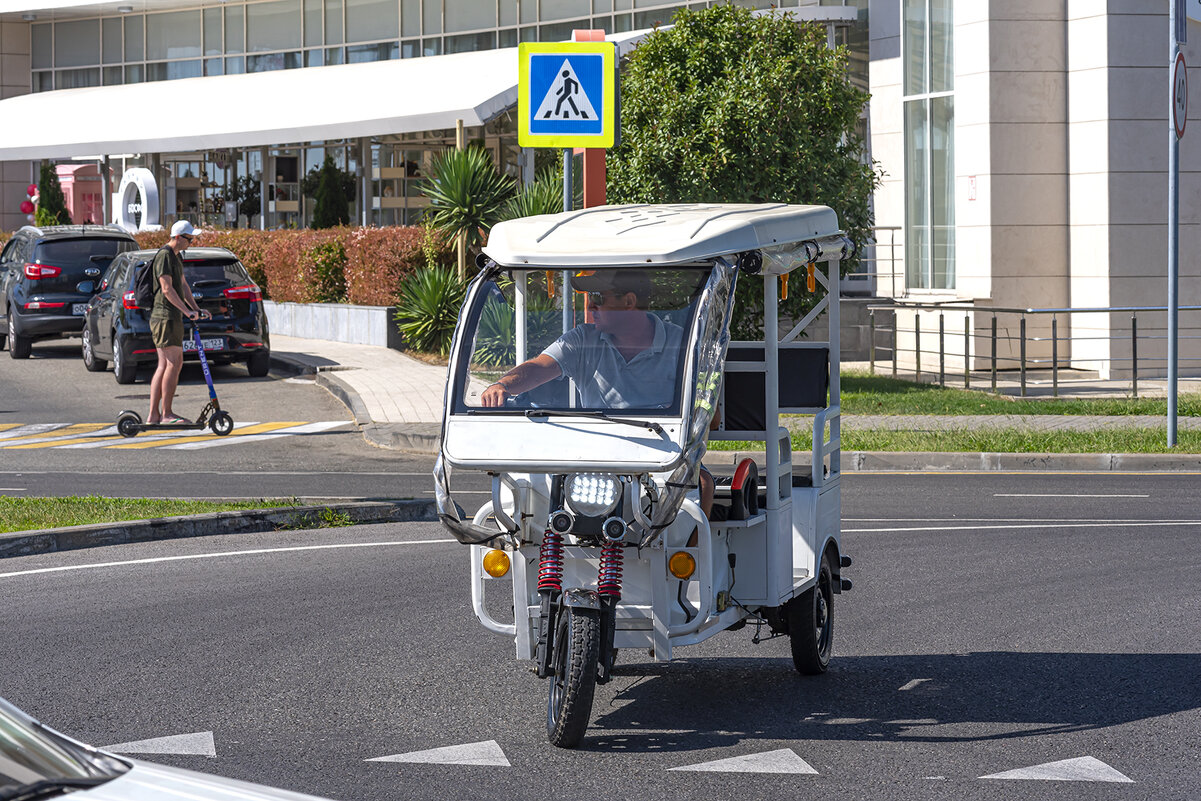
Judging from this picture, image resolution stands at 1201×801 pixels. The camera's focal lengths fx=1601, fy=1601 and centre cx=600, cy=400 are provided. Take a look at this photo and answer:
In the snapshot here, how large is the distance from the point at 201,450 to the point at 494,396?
1000 cm

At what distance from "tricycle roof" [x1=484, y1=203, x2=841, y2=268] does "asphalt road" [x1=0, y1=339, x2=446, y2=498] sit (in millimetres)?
6260

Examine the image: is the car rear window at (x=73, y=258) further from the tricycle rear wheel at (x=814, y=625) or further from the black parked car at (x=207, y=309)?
the tricycle rear wheel at (x=814, y=625)

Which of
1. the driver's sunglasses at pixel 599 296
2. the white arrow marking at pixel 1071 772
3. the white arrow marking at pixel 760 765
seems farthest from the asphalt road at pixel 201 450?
the white arrow marking at pixel 1071 772

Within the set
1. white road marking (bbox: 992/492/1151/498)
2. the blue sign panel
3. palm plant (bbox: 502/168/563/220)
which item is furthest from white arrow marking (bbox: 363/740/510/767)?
palm plant (bbox: 502/168/563/220)

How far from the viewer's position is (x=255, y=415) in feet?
60.6

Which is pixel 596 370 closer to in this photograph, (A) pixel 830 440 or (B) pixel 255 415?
(A) pixel 830 440

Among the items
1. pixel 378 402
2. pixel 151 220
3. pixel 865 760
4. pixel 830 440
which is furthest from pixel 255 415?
pixel 151 220

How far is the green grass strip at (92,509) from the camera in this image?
10789 millimetres

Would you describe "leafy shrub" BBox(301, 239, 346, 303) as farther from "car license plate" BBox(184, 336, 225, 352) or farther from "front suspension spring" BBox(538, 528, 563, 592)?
"front suspension spring" BBox(538, 528, 563, 592)

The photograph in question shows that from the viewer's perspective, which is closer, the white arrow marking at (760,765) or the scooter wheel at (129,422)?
the white arrow marking at (760,765)

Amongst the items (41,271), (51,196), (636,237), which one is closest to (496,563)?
(636,237)

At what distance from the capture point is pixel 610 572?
593 centimetres

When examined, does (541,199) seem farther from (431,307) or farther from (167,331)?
(167,331)

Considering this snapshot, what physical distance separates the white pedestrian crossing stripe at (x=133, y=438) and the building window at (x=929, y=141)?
10.6 m
